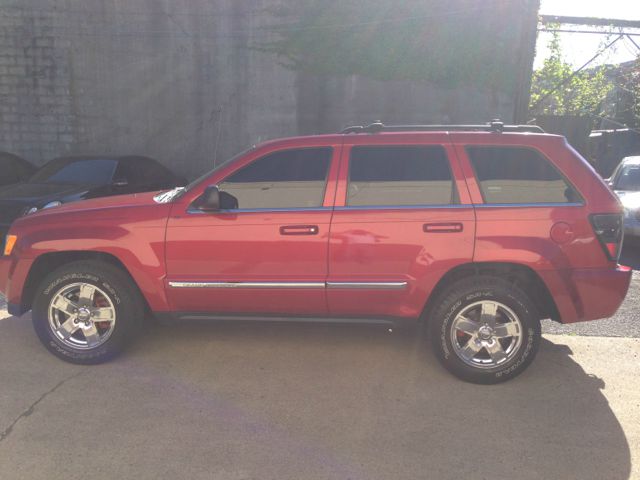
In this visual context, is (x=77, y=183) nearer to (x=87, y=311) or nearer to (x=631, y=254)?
(x=87, y=311)

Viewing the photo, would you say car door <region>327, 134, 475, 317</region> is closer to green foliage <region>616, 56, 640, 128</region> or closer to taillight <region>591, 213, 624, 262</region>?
taillight <region>591, 213, 624, 262</region>

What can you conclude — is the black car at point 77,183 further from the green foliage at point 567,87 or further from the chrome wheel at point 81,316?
the green foliage at point 567,87

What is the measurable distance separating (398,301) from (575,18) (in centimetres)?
1238

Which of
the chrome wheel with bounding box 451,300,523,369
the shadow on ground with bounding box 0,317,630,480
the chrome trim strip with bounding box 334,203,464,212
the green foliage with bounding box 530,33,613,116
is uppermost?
the green foliage with bounding box 530,33,613,116

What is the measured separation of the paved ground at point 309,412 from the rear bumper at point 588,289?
56cm

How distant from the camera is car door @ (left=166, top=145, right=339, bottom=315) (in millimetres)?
3576

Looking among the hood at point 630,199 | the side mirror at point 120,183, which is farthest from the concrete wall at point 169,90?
the side mirror at point 120,183

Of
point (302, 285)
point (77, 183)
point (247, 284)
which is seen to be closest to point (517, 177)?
point (302, 285)

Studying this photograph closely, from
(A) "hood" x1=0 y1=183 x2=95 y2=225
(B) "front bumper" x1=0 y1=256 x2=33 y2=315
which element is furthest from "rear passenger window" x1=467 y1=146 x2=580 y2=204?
(A) "hood" x1=0 y1=183 x2=95 y2=225

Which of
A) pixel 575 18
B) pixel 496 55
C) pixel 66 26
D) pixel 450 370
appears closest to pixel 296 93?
pixel 496 55

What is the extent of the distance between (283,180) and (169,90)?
382 inches

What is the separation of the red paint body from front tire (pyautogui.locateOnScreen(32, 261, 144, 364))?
0.49ft

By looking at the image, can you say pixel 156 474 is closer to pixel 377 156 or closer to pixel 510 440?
pixel 510 440

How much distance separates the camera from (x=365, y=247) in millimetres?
3531
